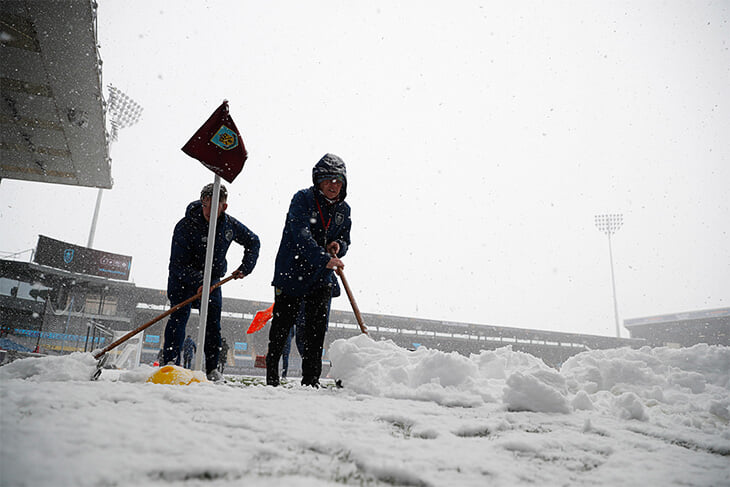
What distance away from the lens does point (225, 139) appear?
129 inches

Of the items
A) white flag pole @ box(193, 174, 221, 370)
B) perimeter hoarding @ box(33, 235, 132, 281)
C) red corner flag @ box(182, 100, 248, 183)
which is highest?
perimeter hoarding @ box(33, 235, 132, 281)

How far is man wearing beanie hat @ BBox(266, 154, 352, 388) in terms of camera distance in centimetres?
→ 294

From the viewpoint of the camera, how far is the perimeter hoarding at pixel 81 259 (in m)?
24.1

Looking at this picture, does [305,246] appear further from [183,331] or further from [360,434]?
[360,434]

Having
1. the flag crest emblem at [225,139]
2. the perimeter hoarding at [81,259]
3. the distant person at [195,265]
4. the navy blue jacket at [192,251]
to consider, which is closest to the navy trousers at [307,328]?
the distant person at [195,265]

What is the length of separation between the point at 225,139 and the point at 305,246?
1.24 meters

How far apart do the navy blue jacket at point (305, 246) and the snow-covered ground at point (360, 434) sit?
0.93m

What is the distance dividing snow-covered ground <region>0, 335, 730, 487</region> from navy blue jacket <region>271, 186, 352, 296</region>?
932 mm

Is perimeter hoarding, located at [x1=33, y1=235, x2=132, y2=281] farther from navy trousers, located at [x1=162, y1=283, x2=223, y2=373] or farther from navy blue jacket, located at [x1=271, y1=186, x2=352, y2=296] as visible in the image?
navy blue jacket, located at [x1=271, y1=186, x2=352, y2=296]

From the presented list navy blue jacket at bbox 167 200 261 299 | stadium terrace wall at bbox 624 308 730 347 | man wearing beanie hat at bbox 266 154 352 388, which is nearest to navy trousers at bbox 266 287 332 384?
man wearing beanie hat at bbox 266 154 352 388

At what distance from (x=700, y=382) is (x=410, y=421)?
2.28 m

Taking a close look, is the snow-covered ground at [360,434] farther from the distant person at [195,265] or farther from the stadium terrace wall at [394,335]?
the stadium terrace wall at [394,335]

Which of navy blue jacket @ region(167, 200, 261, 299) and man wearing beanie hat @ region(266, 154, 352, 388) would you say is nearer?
man wearing beanie hat @ region(266, 154, 352, 388)

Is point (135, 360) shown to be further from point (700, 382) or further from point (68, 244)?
point (68, 244)
